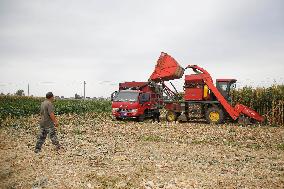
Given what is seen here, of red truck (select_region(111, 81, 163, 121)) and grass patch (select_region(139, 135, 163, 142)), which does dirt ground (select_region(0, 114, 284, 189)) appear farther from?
red truck (select_region(111, 81, 163, 121))

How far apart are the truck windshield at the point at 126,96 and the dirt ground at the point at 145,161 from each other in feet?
19.9

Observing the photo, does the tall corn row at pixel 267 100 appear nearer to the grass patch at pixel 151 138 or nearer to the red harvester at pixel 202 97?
the red harvester at pixel 202 97

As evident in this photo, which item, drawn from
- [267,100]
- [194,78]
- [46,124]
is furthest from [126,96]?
[46,124]

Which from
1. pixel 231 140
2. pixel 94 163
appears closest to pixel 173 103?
pixel 231 140

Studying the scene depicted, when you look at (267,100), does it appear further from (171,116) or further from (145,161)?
(145,161)

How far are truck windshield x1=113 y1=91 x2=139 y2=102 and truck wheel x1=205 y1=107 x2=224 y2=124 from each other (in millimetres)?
4590

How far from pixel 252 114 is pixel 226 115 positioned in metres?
1.67

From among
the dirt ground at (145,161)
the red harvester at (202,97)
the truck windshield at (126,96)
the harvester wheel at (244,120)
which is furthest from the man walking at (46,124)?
the harvester wheel at (244,120)

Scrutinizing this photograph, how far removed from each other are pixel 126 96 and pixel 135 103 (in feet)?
3.16

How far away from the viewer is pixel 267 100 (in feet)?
70.9

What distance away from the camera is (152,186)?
657 centimetres

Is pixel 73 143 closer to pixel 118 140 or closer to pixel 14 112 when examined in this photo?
pixel 118 140

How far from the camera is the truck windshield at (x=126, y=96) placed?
66.1 feet

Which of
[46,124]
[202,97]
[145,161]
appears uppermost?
[202,97]
